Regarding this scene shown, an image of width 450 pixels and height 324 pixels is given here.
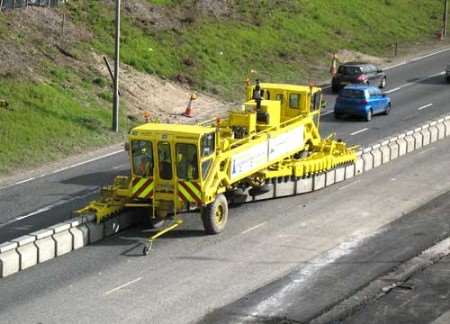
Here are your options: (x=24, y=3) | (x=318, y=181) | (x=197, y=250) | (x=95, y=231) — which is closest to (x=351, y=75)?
(x=24, y=3)

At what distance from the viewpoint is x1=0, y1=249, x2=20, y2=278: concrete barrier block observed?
2455cm

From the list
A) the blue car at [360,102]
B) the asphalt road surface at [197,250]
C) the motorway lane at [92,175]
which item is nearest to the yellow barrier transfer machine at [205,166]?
the asphalt road surface at [197,250]

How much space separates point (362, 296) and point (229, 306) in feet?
10.2

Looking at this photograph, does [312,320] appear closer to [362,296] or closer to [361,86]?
[362,296]

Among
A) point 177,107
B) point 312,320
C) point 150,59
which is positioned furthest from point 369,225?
point 150,59

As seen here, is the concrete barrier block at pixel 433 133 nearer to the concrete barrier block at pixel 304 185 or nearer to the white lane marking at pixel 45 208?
the concrete barrier block at pixel 304 185

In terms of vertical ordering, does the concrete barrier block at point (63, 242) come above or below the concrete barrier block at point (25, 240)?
below

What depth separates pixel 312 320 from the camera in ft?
72.8

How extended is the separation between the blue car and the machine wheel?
57.1 ft

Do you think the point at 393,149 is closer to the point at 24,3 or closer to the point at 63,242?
the point at 63,242

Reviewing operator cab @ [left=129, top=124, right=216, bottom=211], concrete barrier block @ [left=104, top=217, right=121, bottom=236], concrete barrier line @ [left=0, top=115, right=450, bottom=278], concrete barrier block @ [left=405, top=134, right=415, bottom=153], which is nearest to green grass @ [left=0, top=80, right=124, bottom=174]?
concrete barrier block @ [left=104, top=217, right=121, bottom=236]

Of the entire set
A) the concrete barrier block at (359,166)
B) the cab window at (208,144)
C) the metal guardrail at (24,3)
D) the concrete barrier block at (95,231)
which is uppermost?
the metal guardrail at (24,3)

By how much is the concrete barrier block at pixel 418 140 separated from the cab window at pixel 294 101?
25.0 feet

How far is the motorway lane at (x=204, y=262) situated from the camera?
2297 centimetres
